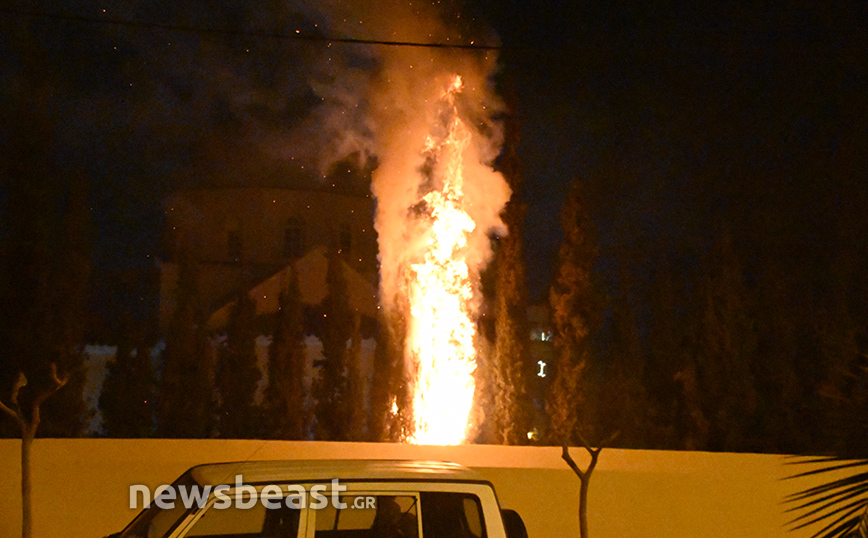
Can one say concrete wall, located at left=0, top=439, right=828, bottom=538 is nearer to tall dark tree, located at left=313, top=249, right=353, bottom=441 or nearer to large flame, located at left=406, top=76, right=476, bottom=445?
large flame, located at left=406, top=76, right=476, bottom=445

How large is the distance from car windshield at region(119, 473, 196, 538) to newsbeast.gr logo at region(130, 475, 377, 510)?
0.07 ft

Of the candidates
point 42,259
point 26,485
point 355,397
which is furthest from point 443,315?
point 26,485

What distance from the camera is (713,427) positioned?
16797mm

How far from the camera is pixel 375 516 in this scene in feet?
13.4

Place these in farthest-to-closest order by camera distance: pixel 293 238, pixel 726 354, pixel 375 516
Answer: pixel 293 238
pixel 726 354
pixel 375 516

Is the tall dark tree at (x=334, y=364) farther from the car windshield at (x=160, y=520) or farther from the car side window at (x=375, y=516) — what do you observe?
the car side window at (x=375, y=516)

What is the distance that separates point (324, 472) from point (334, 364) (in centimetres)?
1496

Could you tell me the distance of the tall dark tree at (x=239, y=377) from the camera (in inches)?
690

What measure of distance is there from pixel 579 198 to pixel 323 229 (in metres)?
11.3

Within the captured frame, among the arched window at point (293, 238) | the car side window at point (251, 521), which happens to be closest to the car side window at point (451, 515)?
the car side window at point (251, 521)

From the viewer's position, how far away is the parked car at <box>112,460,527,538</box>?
3783mm

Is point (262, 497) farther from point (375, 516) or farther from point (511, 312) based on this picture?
point (511, 312)

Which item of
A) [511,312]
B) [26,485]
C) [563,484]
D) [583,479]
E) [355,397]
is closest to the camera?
[26,485]

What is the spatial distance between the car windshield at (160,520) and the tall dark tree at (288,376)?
13.5 meters
